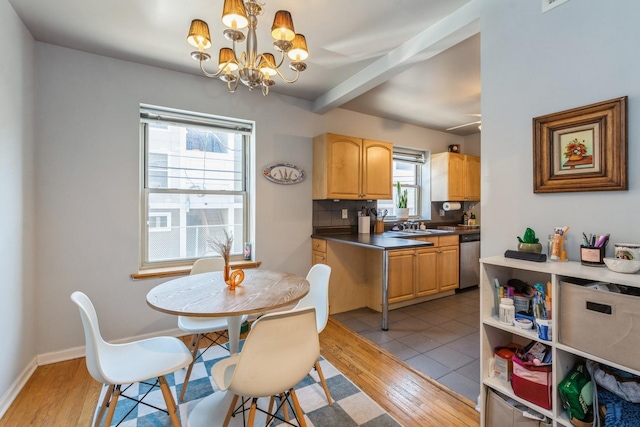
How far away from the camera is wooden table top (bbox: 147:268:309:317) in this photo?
1422 mm

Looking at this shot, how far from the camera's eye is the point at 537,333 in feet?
4.47

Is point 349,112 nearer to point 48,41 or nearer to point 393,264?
point 393,264

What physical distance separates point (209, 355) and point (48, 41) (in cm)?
280

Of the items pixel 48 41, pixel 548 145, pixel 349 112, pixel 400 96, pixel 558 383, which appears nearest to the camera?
pixel 558 383

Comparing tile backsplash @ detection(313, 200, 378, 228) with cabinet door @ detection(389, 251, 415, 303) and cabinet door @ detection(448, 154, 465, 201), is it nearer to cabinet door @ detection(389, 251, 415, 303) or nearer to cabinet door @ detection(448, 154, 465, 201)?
cabinet door @ detection(389, 251, 415, 303)

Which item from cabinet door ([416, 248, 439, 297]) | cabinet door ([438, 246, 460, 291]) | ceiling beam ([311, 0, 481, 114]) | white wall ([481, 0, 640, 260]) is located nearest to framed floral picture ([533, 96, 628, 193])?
white wall ([481, 0, 640, 260])

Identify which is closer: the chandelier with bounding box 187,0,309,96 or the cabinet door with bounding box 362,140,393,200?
the chandelier with bounding box 187,0,309,96

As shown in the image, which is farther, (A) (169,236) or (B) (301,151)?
(B) (301,151)

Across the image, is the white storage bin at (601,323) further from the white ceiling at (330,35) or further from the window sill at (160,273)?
the window sill at (160,273)

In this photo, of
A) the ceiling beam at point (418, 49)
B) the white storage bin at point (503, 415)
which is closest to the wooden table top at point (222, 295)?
the white storage bin at point (503, 415)

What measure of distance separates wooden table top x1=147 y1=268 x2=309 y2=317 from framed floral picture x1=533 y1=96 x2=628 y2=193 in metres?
1.45

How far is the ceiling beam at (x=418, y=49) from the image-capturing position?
6.18ft


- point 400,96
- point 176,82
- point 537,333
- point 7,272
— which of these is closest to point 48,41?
point 176,82

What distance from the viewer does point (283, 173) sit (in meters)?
3.33
